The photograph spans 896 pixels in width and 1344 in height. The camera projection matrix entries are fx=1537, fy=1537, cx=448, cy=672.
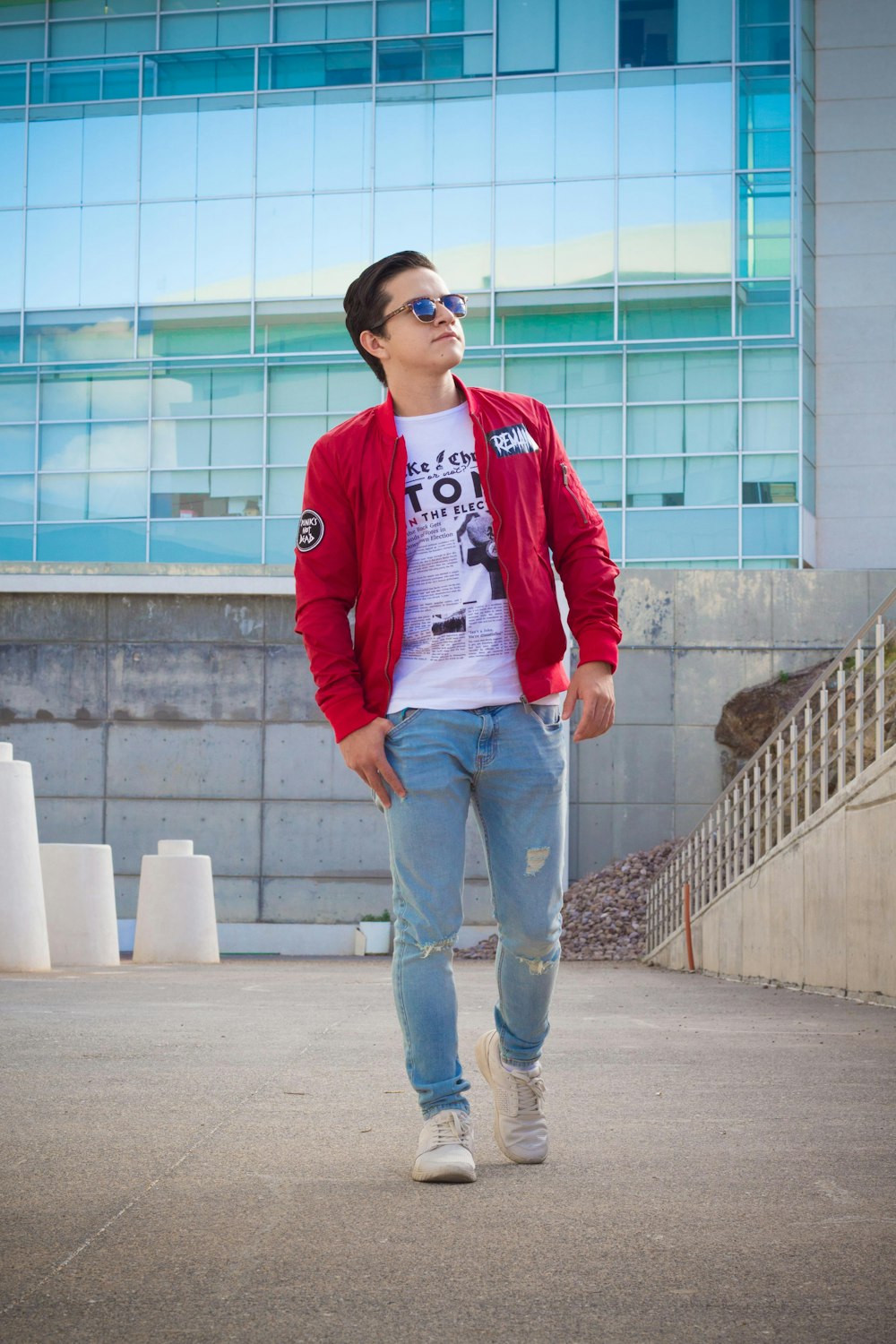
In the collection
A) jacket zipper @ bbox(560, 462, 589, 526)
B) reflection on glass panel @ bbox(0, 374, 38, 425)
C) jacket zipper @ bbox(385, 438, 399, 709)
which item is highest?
reflection on glass panel @ bbox(0, 374, 38, 425)

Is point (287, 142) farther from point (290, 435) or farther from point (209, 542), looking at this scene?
point (209, 542)

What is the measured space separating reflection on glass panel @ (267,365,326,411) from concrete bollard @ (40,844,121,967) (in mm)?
16366

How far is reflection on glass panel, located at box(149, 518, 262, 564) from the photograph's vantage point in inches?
1142

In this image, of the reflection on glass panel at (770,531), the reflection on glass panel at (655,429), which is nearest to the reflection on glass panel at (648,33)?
the reflection on glass panel at (655,429)

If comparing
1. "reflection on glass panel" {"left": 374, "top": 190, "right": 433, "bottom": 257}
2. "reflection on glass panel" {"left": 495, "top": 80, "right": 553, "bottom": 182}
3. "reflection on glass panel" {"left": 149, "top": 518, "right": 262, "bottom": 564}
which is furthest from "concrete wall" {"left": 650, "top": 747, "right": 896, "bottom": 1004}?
"reflection on glass panel" {"left": 495, "top": 80, "right": 553, "bottom": 182}

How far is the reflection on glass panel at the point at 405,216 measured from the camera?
3005 cm

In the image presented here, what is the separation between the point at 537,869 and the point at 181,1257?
1.28 meters

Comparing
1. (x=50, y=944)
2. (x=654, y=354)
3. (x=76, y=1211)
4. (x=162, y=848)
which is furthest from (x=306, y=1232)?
(x=654, y=354)

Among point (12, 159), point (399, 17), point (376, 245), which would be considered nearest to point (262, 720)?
point (376, 245)

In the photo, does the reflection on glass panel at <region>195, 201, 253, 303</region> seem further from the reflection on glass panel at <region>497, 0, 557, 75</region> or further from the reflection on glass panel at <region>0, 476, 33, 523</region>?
the reflection on glass panel at <region>497, 0, 557, 75</region>

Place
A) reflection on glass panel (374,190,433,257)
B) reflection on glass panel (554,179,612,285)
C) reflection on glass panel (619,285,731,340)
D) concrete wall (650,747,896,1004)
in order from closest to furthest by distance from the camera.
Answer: concrete wall (650,747,896,1004) → reflection on glass panel (619,285,731,340) → reflection on glass panel (554,179,612,285) → reflection on glass panel (374,190,433,257)

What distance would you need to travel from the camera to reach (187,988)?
35.3 ft

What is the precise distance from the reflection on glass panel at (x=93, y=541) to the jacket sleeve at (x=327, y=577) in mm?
25901

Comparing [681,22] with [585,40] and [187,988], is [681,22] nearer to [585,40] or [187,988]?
[585,40]
